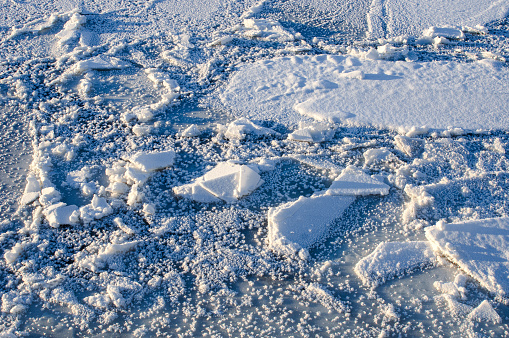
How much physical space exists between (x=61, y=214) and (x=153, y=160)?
2.09 feet

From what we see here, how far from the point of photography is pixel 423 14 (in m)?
4.53

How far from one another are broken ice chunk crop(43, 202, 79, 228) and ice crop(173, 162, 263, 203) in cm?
58

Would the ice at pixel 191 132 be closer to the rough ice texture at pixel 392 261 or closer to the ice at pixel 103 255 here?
the ice at pixel 103 255

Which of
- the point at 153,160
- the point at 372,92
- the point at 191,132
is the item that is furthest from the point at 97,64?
the point at 372,92

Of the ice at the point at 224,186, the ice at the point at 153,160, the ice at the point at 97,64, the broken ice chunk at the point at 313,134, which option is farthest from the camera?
the ice at the point at 97,64

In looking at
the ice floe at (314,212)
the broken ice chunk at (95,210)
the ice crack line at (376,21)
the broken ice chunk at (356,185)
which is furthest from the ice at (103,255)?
the ice crack line at (376,21)

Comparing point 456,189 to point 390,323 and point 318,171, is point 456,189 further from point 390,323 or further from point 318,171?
point 390,323

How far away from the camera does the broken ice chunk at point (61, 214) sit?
88.0 inches

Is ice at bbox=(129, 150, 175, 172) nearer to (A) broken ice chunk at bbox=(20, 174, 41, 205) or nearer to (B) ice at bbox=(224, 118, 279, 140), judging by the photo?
(B) ice at bbox=(224, 118, 279, 140)

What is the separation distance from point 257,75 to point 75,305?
2457 millimetres

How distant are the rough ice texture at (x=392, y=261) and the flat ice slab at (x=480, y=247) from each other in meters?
0.08

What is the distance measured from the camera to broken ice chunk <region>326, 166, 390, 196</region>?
7.84ft

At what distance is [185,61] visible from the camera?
150 inches

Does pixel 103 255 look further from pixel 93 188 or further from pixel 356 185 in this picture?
pixel 356 185
